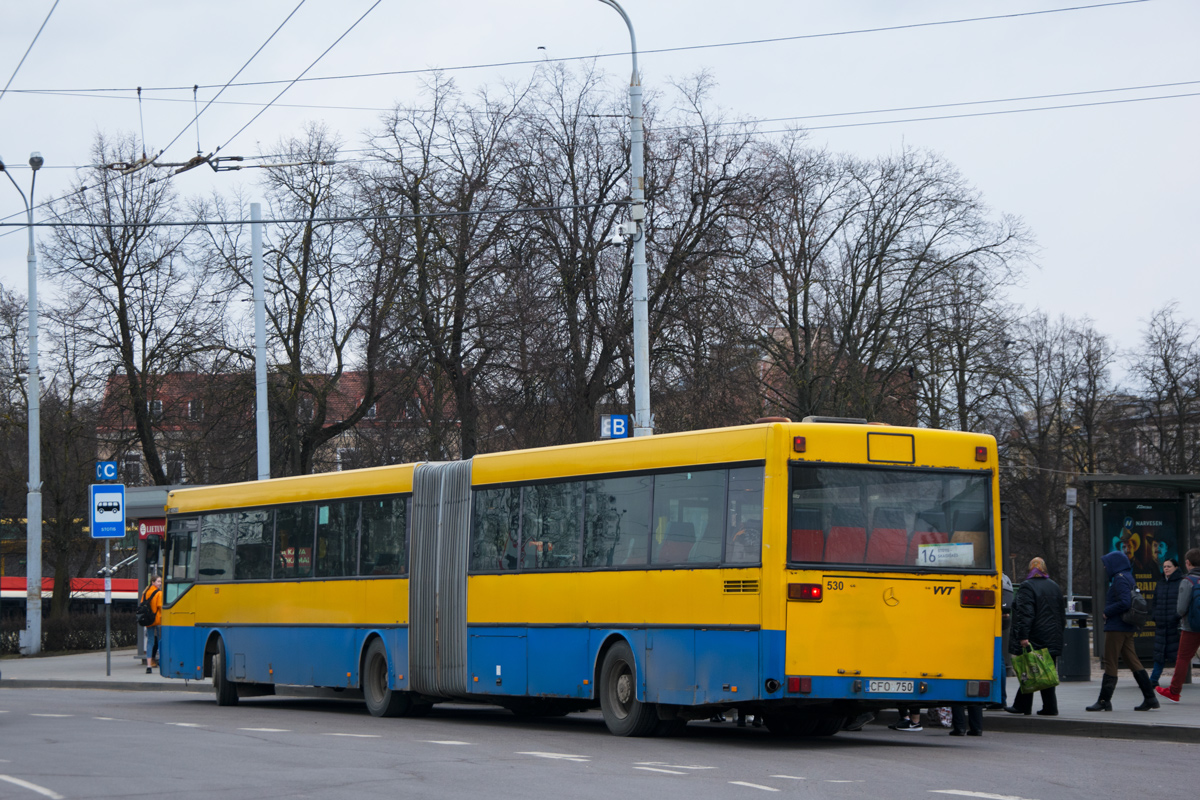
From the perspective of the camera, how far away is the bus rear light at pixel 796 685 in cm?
1319

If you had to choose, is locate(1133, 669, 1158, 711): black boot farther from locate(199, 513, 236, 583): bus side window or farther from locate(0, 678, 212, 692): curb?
locate(0, 678, 212, 692): curb

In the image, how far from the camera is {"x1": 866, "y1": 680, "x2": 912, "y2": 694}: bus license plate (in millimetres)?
13477

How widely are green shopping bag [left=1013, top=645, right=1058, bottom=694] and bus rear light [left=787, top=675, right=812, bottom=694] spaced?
12.8 ft

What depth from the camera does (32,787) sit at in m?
10.7

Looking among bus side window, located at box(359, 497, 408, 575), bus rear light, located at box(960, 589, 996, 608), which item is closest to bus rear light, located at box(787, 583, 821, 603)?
bus rear light, located at box(960, 589, 996, 608)

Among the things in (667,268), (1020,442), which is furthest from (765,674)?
(1020,442)

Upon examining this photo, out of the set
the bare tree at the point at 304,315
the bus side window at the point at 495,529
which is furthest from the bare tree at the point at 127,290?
the bus side window at the point at 495,529

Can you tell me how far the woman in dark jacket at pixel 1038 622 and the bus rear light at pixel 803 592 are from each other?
411 centimetres

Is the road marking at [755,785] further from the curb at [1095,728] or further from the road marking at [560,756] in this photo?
the curb at [1095,728]

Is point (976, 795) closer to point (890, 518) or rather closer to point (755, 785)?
point (755, 785)

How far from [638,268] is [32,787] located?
13.0 metres

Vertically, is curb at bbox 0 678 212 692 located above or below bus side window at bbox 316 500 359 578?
below

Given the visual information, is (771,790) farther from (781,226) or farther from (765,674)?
(781,226)

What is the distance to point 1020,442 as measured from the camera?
58.3m
